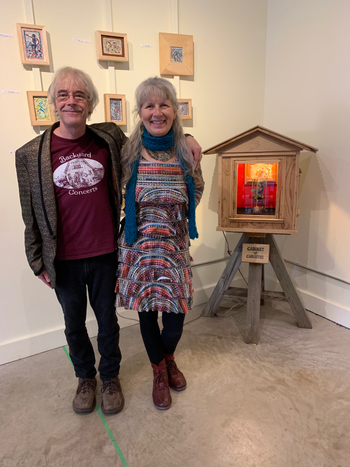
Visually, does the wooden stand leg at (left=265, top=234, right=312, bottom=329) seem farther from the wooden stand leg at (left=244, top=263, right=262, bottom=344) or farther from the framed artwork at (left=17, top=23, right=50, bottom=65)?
the framed artwork at (left=17, top=23, right=50, bottom=65)

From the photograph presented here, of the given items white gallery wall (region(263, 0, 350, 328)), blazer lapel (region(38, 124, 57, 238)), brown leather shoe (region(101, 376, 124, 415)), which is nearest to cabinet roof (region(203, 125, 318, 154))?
white gallery wall (region(263, 0, 350, 328))

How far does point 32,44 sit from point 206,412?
215cm

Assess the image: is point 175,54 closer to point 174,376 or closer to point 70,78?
point 70,78

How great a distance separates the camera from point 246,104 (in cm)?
259

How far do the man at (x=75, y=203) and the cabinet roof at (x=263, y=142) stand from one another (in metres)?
0.58

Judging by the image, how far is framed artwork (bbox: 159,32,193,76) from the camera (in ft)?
6.99

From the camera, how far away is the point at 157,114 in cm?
132

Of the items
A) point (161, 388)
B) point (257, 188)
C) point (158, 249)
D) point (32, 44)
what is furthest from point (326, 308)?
point (32, 44)

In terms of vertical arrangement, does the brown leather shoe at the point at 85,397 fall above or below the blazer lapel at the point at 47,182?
below

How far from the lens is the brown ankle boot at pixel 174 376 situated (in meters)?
1.70

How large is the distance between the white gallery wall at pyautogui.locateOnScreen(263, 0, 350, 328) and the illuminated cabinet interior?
0.42 m

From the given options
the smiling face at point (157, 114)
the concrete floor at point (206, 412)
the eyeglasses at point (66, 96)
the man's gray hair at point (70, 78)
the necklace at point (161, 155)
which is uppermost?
the man's gray hair at point (70, 78)

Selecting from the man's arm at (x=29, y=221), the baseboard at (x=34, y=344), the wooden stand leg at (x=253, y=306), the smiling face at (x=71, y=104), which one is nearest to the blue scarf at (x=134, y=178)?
the smiling face at (x=71, y=104)

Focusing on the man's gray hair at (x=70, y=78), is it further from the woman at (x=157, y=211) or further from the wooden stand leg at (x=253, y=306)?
the wooden stand leg at (x=253, y=306)
